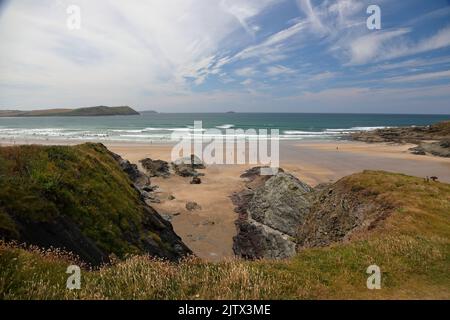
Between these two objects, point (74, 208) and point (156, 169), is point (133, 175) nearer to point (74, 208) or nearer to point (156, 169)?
point (156, 169)

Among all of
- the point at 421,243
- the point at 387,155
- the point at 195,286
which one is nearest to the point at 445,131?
the point at 387,155

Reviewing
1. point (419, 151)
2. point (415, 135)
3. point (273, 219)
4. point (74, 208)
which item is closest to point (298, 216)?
point (273, 219)

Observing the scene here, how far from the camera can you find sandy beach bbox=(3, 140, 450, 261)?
75.2ft

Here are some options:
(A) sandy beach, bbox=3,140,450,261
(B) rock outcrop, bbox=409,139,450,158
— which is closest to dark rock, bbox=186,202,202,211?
(A) sandy beach, bbox=3,140,450,261

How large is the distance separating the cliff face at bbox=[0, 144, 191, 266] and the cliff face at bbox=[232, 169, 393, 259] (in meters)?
5.93

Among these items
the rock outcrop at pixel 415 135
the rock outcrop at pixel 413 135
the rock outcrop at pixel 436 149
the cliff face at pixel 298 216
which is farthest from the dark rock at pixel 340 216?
the rock outcrop at pixel 413 135

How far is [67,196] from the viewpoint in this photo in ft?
42.2

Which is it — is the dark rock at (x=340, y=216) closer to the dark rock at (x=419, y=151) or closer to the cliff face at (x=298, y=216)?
the cliff face at (x=298, y=216)

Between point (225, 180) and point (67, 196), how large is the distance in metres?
27.9

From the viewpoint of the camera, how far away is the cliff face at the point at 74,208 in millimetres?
10430

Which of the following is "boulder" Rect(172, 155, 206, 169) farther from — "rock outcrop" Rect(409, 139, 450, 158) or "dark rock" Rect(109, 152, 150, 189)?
"rock outcrop" Rect(409, 139, 450, 158)

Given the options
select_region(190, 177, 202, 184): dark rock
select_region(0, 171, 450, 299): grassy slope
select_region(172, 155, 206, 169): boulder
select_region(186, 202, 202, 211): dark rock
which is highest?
select_region(0, 171, 450, 299): grassy slope

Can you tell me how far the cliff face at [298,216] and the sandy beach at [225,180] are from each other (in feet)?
5.31
